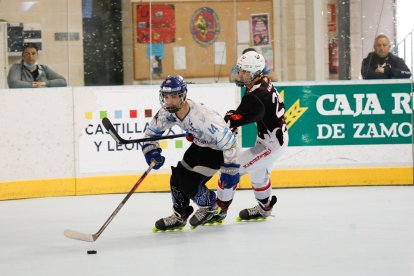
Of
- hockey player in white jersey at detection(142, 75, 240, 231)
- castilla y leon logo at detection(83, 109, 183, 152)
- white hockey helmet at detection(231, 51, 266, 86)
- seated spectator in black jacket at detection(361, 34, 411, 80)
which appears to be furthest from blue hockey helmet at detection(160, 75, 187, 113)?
seated spectator in black jacket at detection(361, 34, 411, 80)

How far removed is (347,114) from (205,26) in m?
Answer: 1.59

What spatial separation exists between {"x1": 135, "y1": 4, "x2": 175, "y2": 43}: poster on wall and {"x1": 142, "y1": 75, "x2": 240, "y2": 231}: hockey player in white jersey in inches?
125

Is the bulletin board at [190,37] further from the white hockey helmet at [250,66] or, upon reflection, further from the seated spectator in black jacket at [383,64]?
the white hockey helmet at [250,66]

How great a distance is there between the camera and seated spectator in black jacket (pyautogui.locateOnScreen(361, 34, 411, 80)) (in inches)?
362

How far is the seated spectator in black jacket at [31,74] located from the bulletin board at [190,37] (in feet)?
2.62

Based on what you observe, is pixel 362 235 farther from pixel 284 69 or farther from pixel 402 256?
pixel 284 69

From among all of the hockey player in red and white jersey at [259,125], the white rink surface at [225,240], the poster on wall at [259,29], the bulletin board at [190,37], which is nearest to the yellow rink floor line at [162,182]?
the white rink surface at [225,240]

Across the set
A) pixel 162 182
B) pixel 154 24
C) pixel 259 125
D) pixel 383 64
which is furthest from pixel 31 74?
pixel 383 64

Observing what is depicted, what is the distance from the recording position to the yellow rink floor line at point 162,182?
8.45 meters

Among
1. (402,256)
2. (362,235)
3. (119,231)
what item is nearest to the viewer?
(402,256)

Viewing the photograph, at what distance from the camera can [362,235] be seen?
5914mm

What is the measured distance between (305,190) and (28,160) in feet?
7.99

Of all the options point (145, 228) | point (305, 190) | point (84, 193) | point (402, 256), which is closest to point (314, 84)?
point (305, 190)

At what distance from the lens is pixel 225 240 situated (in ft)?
19.1
